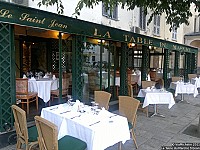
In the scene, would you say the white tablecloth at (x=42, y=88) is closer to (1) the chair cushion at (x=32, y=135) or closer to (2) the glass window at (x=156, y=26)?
(1) the chair cushion at (x=32, y=135)

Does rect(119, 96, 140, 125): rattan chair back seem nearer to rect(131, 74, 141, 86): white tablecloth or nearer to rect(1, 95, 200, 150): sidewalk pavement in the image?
rect(1, 95, 200, 150): sidewalk pavement

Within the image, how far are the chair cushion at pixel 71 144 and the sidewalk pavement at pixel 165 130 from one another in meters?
1.22

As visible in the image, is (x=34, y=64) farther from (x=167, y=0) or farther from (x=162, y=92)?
(x=167, y=0)

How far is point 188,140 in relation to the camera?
14.6 ft

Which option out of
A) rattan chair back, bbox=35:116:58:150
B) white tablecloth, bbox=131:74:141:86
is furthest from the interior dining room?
rattan chair back, bbox=35:116:58:150

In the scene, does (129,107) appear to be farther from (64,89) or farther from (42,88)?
(42,88)

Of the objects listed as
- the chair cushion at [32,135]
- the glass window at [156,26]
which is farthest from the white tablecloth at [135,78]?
the chair cushion at [32,135]

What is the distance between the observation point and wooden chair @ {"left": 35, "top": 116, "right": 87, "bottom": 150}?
2.49 metres

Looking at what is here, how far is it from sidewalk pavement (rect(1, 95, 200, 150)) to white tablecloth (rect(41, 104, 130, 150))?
100cm

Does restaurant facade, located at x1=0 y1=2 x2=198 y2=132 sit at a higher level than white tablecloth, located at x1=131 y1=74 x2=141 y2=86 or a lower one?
higher

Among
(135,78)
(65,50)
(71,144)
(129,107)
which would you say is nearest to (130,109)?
(129,107)

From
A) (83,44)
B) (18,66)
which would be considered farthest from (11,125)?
(18,66)

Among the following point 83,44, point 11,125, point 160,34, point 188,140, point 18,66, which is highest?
point 160,34

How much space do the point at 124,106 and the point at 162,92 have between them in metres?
2.63
